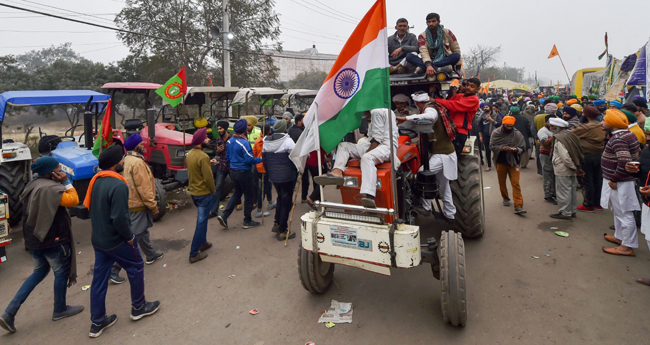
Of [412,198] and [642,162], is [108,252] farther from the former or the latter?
[642,162]

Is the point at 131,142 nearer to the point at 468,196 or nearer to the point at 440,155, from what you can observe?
the point at 440,155

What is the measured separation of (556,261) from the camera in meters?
4.57

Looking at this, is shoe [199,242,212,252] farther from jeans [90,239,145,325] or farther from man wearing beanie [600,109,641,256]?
man wearing beanie [600,109,641,256]

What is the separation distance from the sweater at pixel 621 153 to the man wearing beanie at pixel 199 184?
5.37m

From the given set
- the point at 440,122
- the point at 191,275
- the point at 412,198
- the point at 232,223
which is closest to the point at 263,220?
the point at 232,223

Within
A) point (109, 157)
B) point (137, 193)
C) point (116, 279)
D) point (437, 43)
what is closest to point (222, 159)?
point (137, 193)

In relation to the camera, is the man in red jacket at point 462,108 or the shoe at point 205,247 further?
the shoe at point 205,247

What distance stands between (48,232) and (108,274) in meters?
0.73

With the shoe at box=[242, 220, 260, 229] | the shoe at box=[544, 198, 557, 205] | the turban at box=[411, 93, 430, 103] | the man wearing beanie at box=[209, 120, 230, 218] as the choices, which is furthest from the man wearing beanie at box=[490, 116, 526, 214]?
the man wearing beanie at box=[209, 120, 230, 218]

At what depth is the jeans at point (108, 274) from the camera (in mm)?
3549

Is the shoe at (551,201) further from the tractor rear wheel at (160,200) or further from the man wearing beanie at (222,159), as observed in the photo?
the tractor rear wheel at (160,200)

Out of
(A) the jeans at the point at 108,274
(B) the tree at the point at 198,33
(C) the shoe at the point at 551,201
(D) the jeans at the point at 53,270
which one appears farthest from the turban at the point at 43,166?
(B) the tree at the point at 198,33

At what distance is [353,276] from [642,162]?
377cm

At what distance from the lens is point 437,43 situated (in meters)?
5.73
